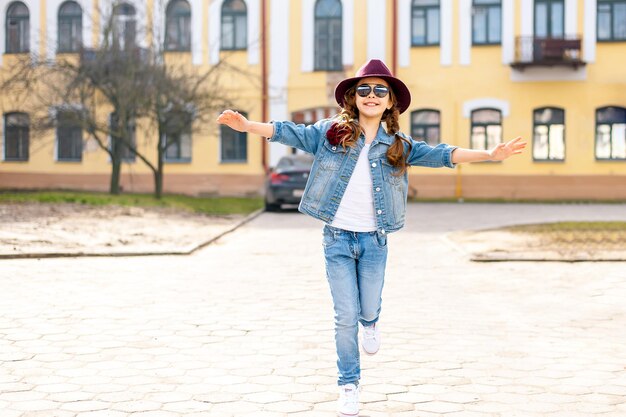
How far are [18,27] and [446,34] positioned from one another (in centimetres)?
1564

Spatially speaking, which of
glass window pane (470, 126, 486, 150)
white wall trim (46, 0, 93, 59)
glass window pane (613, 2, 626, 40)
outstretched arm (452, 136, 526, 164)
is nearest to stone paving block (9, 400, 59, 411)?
outstretched arm (452, 136, 526, 164)

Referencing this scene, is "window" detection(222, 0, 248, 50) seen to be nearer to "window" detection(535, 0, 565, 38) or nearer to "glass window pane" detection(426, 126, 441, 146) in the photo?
"glass window pane" detection(426, 126, 441, 146)

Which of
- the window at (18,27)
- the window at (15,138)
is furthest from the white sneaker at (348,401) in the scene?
the window at (18,27)

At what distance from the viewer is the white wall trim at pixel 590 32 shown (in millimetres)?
31859

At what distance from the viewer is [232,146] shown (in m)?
34.6

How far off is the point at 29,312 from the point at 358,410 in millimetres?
4340

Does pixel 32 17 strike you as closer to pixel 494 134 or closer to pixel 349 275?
pixel 494 134

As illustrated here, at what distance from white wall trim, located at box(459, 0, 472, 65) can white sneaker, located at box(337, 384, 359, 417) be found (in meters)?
28.6

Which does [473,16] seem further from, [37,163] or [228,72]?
[37,163]

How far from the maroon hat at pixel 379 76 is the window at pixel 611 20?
28.5 metres

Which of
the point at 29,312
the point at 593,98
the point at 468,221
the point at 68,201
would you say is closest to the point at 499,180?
the point at 593,98

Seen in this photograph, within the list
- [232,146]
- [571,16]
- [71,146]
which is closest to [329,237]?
[571,16]

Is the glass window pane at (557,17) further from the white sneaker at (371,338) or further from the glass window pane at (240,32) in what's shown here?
the white sneaker at (371,338)

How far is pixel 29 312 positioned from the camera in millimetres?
8398
